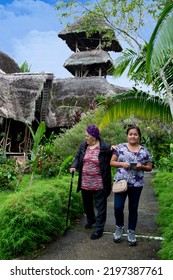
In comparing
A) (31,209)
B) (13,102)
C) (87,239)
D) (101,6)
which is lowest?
(87,239)

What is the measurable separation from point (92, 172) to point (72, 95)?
18.1 metres

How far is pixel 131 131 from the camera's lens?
13.6 feet

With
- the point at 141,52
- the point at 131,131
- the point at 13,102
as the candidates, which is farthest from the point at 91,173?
the point at 13,102

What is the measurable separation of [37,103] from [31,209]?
14.0 metres

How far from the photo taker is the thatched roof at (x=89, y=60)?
24328mm

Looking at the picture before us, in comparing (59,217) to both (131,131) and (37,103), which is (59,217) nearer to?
(131,131)

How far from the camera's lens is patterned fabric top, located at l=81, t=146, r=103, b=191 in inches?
176

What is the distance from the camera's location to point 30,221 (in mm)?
4195

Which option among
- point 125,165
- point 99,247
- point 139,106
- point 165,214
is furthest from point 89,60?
point 99,247

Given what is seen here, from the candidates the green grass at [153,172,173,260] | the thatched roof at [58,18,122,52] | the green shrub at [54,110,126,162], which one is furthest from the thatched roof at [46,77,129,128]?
the green grass at [153,172,173,260]

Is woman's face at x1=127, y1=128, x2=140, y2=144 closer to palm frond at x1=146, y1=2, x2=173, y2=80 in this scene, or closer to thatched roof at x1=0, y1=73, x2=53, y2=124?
palm frond at x1=146, y1=2, x2=173, y2=80

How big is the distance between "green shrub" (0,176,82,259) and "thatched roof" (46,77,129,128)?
14.7m

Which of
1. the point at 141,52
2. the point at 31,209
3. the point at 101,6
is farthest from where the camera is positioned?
the point at 101,6

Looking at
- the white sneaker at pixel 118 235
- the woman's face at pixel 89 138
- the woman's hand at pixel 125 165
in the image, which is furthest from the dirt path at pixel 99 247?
the woman's face at pixel 89 138
